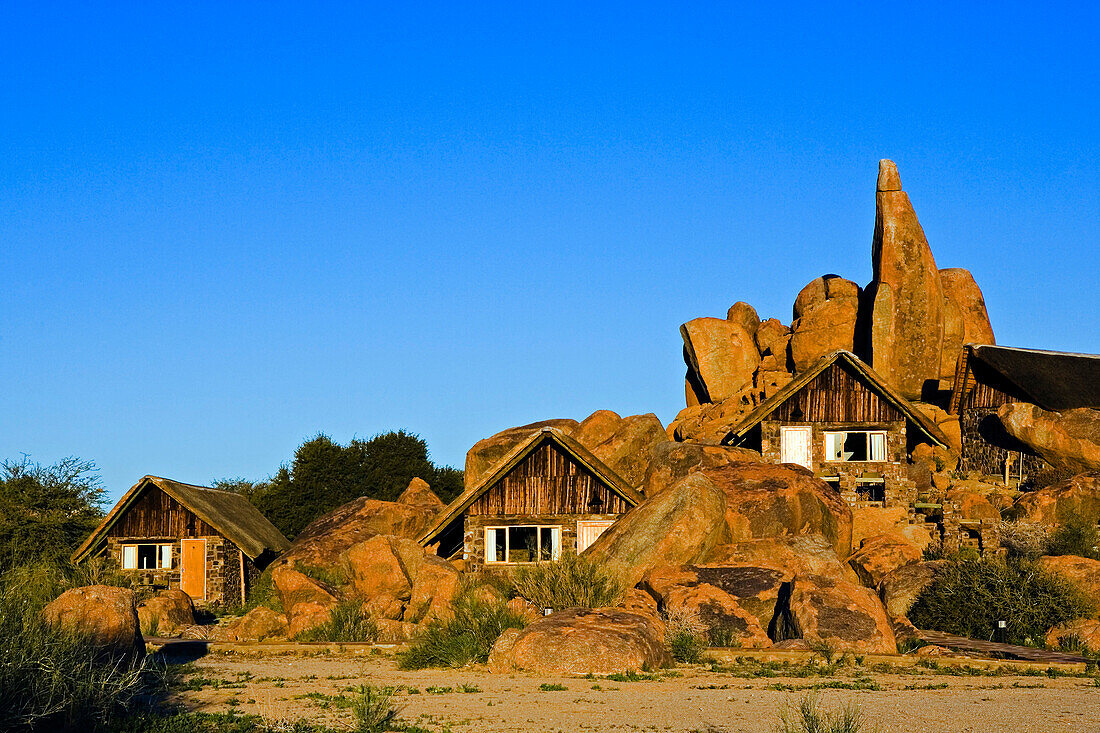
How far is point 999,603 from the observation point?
24.4 metres

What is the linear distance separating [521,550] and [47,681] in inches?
768

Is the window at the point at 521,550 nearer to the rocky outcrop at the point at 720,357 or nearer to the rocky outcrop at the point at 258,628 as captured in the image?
the rocky outcrop at the point at 258,628

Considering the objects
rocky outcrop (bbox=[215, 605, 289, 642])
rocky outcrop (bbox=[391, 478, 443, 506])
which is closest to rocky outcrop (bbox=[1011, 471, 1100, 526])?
rocky outcrop (bbox=[391, 478, 443, 506])

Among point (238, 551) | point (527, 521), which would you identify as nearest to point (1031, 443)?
point (527, 521)

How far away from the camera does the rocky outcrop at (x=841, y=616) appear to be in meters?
21.4

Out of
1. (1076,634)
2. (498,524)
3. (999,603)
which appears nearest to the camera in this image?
(1076,634)

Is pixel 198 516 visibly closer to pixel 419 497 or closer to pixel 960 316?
pixel 419 497

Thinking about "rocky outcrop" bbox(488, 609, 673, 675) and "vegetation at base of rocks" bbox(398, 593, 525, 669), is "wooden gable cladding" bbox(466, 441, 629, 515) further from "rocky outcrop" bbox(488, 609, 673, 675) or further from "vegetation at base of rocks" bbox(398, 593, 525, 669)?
"rocky outcrop" bbox(488, 609, 673, 675)

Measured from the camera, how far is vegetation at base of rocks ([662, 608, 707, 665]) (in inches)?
818

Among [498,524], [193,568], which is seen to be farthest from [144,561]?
[498,524]

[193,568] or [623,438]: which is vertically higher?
[623,438]

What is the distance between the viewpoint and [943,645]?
73.5ft

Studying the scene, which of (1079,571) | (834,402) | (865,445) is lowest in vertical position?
(1079,571)

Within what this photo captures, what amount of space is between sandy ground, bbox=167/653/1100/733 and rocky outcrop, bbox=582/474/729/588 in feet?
23.1
